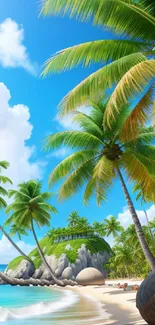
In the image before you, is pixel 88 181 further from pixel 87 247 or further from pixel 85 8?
pixel 87 247

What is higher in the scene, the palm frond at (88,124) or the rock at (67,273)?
the palm frond at (88,124)

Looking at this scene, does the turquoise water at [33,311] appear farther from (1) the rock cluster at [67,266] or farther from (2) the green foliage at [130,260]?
(1) the rock cluster at [67,266]

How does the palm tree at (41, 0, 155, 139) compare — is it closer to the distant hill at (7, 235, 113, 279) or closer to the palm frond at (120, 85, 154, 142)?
Answer: the palm frond at (120, 85, 154, 142)

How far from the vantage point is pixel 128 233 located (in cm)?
4559

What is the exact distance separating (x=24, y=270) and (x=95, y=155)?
35527 mm

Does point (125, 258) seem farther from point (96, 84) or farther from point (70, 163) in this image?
point (96, 84)

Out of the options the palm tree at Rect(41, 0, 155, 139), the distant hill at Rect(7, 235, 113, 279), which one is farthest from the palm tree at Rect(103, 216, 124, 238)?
the palm tree at Rect(41, 0, 155, 139)

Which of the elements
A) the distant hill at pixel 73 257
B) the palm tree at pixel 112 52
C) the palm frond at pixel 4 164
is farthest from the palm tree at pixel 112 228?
the palm tree at pixel 112 52

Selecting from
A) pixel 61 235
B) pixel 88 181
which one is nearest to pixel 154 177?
pixel 88 181

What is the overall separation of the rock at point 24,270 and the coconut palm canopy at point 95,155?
111ft

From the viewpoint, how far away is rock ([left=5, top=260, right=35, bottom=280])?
4778cm

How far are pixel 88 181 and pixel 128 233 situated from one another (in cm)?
3035

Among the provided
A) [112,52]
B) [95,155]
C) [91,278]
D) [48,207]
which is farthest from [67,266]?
[112,52]

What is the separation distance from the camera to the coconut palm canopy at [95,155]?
16188 mm
